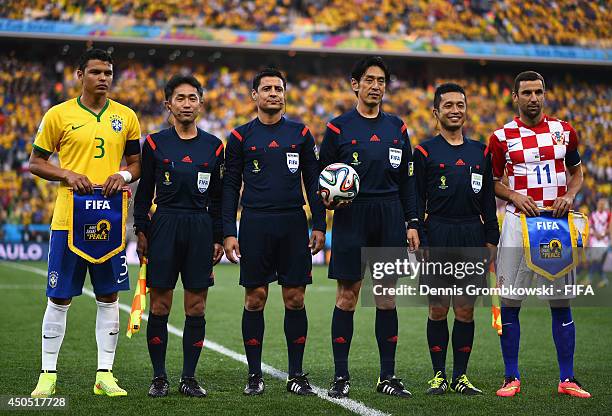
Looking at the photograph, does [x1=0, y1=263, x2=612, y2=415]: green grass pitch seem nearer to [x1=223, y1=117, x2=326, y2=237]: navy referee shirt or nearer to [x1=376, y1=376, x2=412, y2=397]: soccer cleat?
[x1=376, y1=376, x2=412, y2=397]: soccer cleat

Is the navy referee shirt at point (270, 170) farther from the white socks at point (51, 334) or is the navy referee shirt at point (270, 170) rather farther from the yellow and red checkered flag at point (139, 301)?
the white socks at point (51, 334)

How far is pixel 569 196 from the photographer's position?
631 centimetres

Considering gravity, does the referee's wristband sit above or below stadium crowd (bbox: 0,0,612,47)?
below

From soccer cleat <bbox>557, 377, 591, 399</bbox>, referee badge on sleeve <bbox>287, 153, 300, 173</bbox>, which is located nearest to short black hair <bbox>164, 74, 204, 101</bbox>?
referee badge on sleeve <bbox>287, 153, 300, 173</bbox>

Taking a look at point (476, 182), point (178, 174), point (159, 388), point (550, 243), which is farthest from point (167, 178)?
point (550, 243)

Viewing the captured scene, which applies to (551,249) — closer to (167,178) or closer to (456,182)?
(456,182)

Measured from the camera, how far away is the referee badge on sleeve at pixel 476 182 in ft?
20.7

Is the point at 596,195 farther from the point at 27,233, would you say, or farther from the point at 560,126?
the point at 560,126

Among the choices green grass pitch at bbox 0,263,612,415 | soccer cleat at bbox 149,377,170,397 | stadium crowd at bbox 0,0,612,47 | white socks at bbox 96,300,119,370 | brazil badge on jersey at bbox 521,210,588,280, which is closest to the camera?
green grass pitch at bbox 0,263,612,415

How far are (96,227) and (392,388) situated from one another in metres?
2.33

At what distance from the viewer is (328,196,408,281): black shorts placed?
20.0ft

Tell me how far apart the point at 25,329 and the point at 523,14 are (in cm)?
2488

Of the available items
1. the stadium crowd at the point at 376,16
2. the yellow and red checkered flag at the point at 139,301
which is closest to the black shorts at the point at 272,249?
the yellow and red checkered flag at the point at 139,301

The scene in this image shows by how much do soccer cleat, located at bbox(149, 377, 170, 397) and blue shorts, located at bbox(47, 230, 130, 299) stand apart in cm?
69
